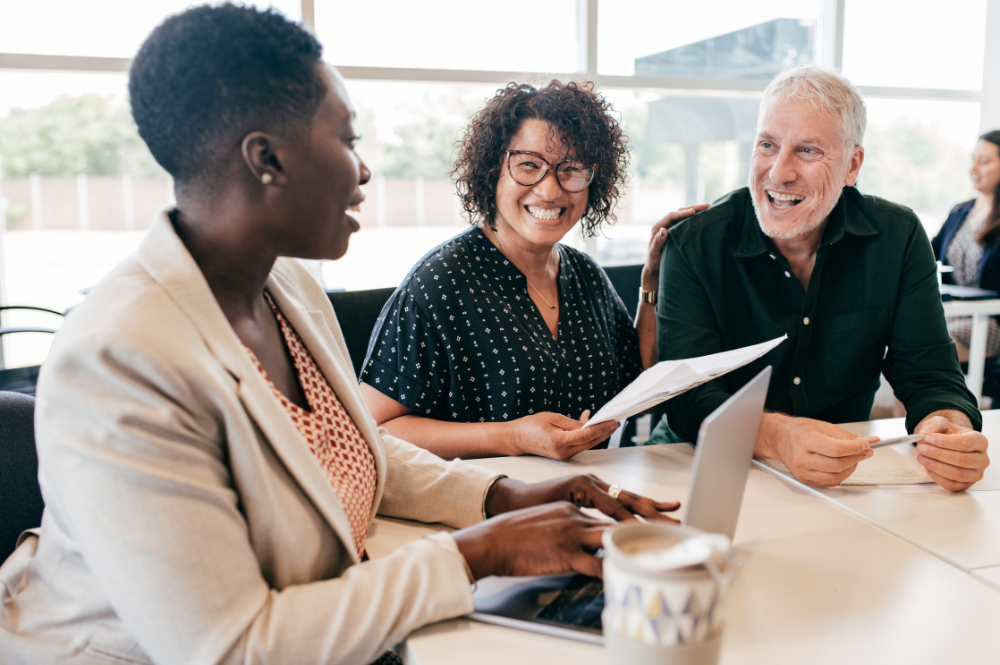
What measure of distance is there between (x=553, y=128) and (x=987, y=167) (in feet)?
11.1

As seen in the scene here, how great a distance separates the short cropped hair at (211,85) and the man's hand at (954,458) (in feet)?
3.76

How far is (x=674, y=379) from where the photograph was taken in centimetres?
121

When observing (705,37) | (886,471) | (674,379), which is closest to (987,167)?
(705,37)

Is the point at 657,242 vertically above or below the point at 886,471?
above

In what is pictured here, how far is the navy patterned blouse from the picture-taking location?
1.66m

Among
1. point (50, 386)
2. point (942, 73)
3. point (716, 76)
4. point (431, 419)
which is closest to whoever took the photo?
point (50, 386)

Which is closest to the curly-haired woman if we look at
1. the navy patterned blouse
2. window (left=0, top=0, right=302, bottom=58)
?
the navy patterned blouse

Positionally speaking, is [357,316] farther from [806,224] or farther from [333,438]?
[806,224]

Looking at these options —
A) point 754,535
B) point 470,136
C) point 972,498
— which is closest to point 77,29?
point 470,136

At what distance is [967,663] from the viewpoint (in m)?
0.77

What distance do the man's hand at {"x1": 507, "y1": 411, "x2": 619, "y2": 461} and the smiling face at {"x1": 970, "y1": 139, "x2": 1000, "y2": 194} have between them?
12.1 ft

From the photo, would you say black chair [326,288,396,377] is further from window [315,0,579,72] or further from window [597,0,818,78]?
window [597,0,818,78]

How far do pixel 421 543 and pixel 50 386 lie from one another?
0.43 m

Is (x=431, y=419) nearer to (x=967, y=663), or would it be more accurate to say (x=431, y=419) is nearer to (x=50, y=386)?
(x=50, y=386)
